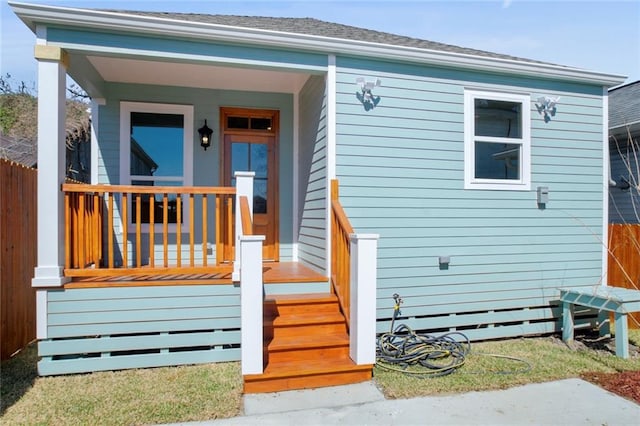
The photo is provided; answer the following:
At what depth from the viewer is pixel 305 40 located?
407 centimetres

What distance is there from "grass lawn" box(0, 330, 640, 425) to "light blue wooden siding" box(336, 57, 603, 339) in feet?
2.48

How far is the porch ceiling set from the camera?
4.63m

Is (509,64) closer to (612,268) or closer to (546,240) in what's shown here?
(546,240)

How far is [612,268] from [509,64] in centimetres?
347

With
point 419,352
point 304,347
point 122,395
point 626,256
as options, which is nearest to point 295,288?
point 304,347

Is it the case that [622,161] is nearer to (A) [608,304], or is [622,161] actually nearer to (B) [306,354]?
(A) [608,304]

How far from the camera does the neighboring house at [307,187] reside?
3623 mm

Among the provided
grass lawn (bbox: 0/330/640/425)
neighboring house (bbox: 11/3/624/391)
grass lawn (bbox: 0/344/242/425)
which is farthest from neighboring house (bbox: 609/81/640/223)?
grass lawn (bbox: 0/344/242/425)

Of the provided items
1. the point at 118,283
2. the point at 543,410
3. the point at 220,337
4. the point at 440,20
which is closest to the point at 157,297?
the point at 118,283

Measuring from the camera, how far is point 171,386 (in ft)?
11.1

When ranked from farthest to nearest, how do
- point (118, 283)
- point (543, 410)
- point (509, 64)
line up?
point (509, 64) → point (118, 283) → point (543, 410)

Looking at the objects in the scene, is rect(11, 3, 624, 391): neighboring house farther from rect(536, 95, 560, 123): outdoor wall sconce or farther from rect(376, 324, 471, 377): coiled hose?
rect(376, 324, 471, 377): coiled hose

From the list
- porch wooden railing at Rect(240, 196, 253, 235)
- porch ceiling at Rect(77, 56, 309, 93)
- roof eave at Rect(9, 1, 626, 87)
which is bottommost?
porch wooden railing at Rect(240, 196, 253, 235)

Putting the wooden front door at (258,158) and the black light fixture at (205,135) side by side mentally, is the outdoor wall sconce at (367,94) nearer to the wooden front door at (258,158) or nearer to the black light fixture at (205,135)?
the wooden front door at (258,158)
